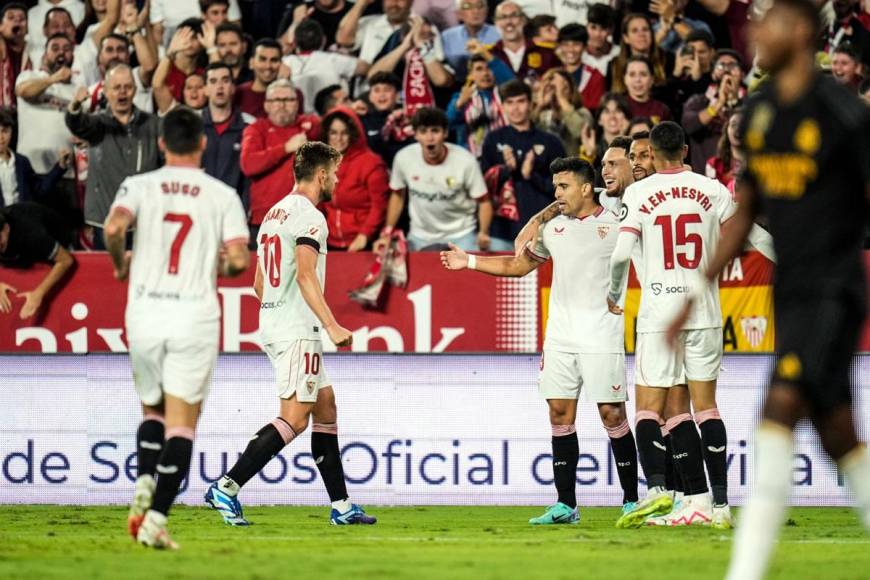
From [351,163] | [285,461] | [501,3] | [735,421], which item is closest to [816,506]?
[735,421]

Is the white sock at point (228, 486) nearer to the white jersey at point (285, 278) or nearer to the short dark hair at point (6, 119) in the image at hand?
the white jersey at point (285, 278)

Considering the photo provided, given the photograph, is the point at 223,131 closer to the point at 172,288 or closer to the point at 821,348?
the point at 172,288

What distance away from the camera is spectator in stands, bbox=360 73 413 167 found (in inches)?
577

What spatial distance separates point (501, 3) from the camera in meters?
15.6

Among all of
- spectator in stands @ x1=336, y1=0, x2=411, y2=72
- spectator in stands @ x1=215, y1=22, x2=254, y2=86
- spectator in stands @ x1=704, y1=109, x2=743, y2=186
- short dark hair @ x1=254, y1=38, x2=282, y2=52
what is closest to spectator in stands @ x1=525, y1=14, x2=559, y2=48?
spectator in stands @ x1=336, y1=0, x2=411, y2=72

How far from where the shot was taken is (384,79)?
48.0 feet

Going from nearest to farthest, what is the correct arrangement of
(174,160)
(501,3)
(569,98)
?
1. (174,160)
2. (569,98)
3. (501,3)

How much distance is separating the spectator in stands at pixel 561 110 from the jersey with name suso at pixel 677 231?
484 centimetres

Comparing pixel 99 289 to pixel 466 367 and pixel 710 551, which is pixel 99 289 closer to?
pixel 466 367

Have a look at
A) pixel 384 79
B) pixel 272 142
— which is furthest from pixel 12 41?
pixel 384 79

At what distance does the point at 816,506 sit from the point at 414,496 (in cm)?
334

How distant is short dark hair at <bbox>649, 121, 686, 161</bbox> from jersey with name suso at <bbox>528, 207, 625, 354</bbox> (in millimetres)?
771

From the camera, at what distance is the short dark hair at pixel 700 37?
48.3ft

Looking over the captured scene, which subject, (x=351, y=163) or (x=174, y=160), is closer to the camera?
(x=174, y=160)
